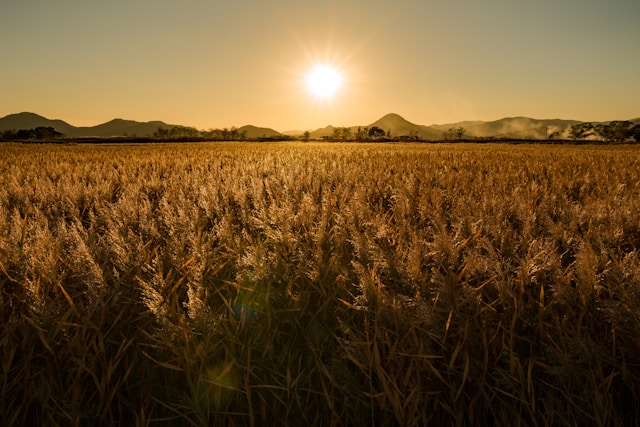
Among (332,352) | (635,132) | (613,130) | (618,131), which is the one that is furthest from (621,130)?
(332,352)

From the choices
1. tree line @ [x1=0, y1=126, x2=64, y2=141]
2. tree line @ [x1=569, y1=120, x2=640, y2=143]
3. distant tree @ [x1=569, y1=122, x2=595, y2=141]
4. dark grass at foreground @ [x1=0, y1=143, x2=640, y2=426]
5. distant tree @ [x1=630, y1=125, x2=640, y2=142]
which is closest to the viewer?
dark grass at foreground @ [x1=0, y1=143, x2=640, y2=426]

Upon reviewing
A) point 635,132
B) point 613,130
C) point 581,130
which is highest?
point 613,130

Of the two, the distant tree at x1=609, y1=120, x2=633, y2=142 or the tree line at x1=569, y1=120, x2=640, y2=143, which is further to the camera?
the distant tree at x1=609, y1=120, x2=633, y2=142

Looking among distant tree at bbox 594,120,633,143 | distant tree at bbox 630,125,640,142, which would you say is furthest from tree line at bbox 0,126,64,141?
distant tree at bbox 630,125,640,142

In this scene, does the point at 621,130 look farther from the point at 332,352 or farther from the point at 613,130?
the point at 332,352

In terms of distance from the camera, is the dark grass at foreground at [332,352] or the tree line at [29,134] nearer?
the dark grass at foreground at [332,352]

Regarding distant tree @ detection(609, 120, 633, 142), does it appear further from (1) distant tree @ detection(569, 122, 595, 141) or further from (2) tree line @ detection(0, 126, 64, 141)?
(2) tree line @ detection(0, 126, 64, 141)

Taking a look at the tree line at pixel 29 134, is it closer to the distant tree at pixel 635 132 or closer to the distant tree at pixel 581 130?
the distant tree at pixel 581 130

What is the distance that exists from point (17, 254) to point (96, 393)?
109 centimetres

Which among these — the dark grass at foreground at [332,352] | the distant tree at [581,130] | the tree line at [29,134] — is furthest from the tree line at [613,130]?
the tree line at [29,134]

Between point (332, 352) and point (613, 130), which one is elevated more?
point (332, 352)

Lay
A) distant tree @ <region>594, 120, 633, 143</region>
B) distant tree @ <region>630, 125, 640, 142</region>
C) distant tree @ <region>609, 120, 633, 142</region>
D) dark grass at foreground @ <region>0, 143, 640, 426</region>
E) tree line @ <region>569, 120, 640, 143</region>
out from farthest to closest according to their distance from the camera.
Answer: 1. distant tree @ <region>609, 120, 633, 142</region>
2. distant tree @ <region>594, 120, 633, 143</region>
3. tree line @ <region>569, 120, 640, 143</region>
4. distant tree @ <region>630, 125, 640, 142</region>
5. dark grass at foreground @ <region>0, 143, 640, 426</region>

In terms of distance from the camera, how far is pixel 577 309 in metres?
1.64

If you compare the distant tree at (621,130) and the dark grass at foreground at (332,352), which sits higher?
the dark grass at foreground at (332,352)
